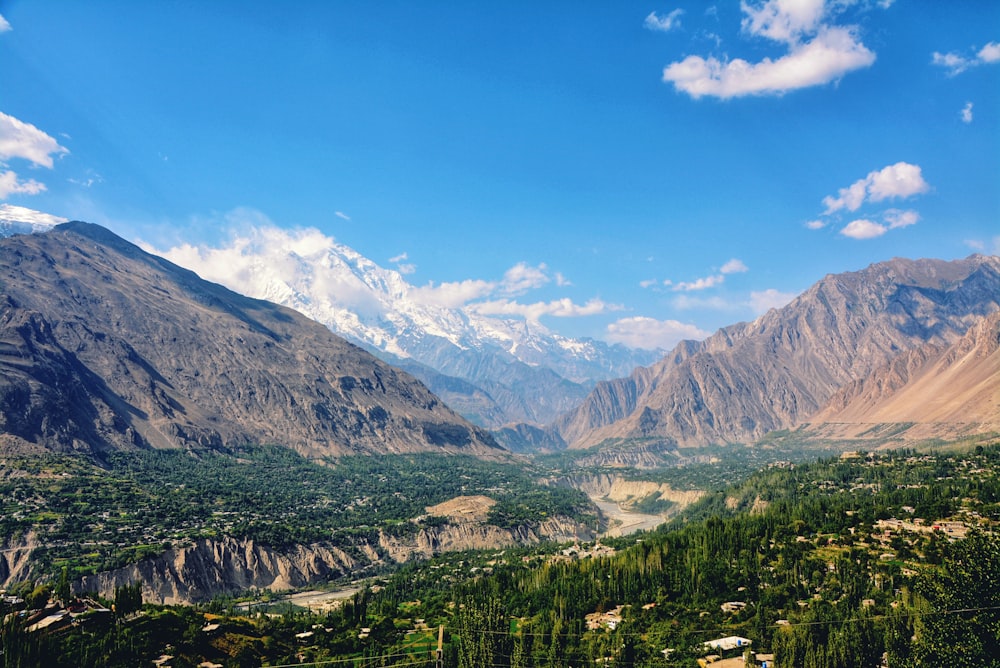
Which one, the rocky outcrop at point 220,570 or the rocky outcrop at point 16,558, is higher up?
the rocky outcrop at point 16,558

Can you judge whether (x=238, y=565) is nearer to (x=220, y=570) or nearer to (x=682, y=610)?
(x=220, y=570)

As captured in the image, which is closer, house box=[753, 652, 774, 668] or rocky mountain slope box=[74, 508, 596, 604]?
house box=[753, 652, 774, 668]

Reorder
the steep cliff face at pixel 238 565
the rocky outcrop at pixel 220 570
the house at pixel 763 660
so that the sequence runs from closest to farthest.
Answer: the house at pixel 763 660 → the rocky outcrop at pixel 220 570 → the steep cliff face at pixel 238 565

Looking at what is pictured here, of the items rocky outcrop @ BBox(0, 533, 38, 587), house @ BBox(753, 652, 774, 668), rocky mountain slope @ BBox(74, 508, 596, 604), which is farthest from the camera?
rocky mountain slope @ BBox(74, 508, 596, 604)

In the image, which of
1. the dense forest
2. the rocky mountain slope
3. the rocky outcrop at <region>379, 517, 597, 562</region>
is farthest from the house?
the rocky outcrop at <region>379, 517, 597, 562</region>

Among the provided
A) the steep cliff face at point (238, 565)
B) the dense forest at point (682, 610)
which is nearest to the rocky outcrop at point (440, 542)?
the steep cliff face at point (238, 565)

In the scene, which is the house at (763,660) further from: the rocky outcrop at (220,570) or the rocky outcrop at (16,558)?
the rocky outcrop at (16,558)

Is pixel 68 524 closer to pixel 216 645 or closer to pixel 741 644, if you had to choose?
pixel 216 645

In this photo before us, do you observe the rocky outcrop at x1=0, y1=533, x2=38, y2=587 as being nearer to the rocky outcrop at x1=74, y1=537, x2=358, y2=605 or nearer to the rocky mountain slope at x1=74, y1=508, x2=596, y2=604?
the rocky mountain slope at x1=74, y1=508, x2=596, y2=604
